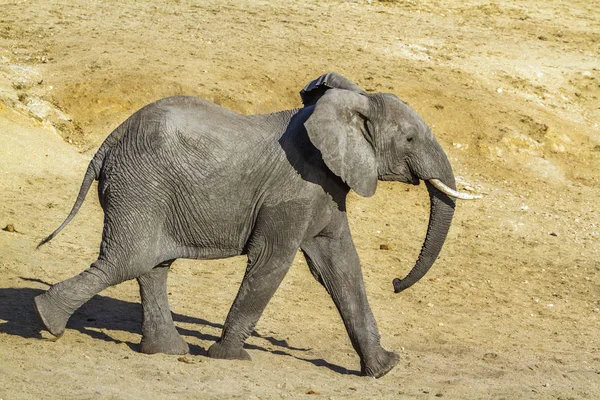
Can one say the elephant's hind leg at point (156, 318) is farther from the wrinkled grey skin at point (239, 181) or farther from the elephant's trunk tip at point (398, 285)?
the elephant's trunk tip at point (398, 285)

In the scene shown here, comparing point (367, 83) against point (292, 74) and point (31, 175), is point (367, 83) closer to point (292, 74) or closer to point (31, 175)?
point (292, 74)

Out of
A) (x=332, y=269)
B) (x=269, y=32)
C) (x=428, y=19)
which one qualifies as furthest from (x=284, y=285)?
(x=428, y=19)

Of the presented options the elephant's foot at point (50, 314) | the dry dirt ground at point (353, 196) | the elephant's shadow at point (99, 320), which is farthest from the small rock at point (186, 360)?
the elephant's foot at point (50, 314)

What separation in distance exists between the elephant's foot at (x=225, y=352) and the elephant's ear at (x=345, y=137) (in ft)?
4.75

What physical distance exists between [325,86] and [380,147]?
74 cm

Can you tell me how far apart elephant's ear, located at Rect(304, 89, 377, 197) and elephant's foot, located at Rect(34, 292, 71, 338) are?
Result: 2.07 metres

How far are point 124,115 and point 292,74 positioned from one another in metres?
2.67

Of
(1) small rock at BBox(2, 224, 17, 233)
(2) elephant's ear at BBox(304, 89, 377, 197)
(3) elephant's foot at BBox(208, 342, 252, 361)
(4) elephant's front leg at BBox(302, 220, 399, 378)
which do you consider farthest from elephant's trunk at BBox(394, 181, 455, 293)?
Result: (1) small rock at BBox(2, 224, 17, 233)

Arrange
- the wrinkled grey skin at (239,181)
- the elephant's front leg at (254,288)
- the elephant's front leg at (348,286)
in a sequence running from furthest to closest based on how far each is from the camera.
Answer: the elephant's front leg at (348,286) < the elephant's front leg at (254,288) < the wrinkled grey skin at (239,181)

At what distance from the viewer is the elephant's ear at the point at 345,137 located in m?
7.73

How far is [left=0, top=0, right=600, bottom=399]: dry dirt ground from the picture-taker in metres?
8.27

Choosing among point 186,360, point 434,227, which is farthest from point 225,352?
point 434,227

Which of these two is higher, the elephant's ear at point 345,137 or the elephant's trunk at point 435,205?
the elephant's ear at point 345,137

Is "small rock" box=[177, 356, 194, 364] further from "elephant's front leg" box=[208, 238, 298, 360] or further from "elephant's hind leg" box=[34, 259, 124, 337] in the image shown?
"elephant's hind leg" box=[34, 259, 124, 337]
